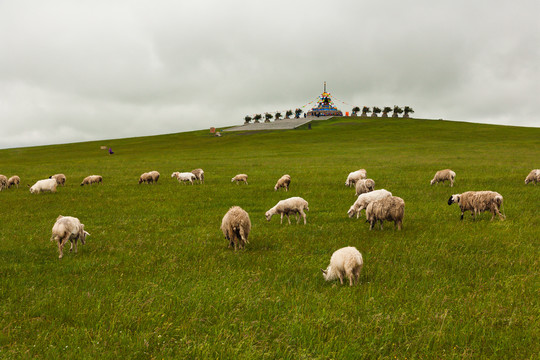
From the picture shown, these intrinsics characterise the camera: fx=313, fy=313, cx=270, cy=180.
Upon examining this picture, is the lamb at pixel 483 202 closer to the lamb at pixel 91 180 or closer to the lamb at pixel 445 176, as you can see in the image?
the lamb at pixel 445 176

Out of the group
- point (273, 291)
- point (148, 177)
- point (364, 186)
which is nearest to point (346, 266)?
point (273, 291)

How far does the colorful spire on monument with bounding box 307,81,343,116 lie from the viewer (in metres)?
153

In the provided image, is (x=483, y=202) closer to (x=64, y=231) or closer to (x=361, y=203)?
(x=361, y=203)

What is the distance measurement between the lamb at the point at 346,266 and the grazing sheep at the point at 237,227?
320 centimetres

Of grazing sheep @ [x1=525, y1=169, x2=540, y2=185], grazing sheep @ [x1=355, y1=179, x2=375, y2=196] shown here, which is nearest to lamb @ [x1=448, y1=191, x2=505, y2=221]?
grazing sheep @ [x1=355, y1=179, x2=375, y2=196]

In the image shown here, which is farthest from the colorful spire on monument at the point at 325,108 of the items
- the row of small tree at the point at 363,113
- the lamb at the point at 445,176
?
the lamb at the point at 445,176

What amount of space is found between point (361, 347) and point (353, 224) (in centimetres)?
804

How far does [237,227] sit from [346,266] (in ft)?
12.7

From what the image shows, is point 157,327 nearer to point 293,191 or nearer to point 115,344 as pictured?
point 115,344

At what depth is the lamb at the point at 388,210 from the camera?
11.2 meters

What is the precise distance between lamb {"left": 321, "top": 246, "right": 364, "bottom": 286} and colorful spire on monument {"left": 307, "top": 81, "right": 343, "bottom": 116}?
491ft

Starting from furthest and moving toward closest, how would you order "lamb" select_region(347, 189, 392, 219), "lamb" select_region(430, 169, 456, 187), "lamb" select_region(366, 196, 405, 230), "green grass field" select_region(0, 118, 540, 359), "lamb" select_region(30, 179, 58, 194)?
"lamb" select_region(430, 169, 456, 187) < "lamb" select_region(30, 179, 58, 194) < "lamb" select_region(347, 189, 392, 219) < "lamb" select_region(366, 196, 405, 230) < "green grass field" select_region(0, 118, 540, 359)

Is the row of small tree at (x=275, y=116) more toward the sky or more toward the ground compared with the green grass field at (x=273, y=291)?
more toward the sky

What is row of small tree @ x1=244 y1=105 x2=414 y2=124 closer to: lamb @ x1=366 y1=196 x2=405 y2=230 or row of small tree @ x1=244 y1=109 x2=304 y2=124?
row of small tree @ x1=244 y1=109 x2=304 y2=124
